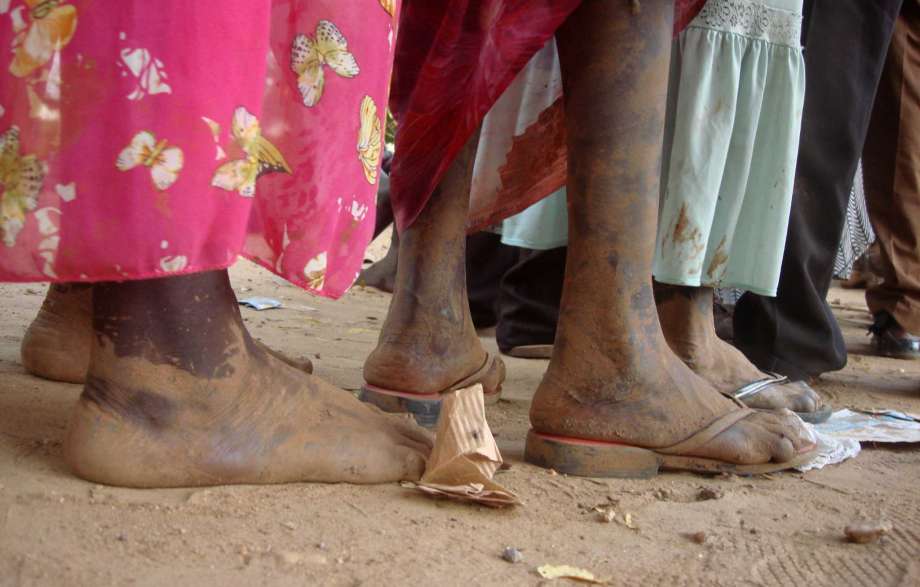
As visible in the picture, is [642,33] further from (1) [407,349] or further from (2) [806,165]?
(2) [806,165]

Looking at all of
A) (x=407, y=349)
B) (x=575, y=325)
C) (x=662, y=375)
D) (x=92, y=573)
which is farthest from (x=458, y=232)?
(x=92, y=573)

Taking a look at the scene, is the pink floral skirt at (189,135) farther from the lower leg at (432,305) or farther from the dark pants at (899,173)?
the dark pants at (899,173)

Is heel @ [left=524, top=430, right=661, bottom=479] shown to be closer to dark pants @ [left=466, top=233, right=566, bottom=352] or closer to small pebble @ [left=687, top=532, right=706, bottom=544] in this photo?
small pebble @ [left=687, top=532, right=706, bottom=544]

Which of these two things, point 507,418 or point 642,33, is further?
point 507,418

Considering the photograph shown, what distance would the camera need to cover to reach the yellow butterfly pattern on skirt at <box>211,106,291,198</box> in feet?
3.95

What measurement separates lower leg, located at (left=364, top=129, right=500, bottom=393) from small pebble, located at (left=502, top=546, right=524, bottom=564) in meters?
0.67

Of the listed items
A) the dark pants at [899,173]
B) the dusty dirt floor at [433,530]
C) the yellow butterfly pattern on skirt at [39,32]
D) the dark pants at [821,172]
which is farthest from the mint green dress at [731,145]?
the yellow butterfly pattern on skirt at [39,32]

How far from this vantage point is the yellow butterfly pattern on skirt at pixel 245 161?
1203 mm

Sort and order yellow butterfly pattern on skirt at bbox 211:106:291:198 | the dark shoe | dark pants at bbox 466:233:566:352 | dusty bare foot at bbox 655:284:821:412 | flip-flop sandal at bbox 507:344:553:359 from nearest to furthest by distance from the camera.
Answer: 1. yellow butterfly pattern on skirt at bbox 211:106:291:198
2. dusty bare foot at bbox 655:284:821:412
3. flip-flop sandal at bbox 507:344:553:359
4. dark pants at bbox 466:233:566:352
5. the dark shoe

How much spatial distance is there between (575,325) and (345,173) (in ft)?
1.68

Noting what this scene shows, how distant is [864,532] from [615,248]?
574 millimetres

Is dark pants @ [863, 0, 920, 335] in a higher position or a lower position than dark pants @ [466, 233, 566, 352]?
higher

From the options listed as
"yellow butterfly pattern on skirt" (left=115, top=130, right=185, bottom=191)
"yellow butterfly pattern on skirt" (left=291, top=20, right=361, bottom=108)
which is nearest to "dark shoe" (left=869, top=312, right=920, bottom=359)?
"yellow butterfly pattern on skirt" (left=291, top=20, right=361, bottom=108)

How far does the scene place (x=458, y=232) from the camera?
6.38 ft
